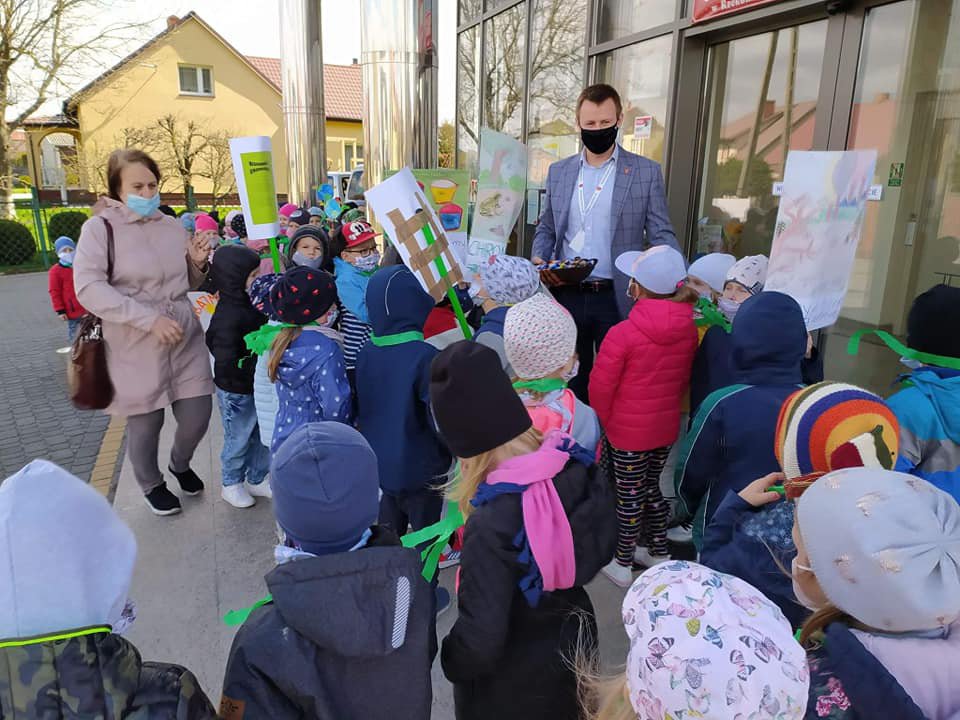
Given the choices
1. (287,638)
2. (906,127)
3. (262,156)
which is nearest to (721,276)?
(906,127)

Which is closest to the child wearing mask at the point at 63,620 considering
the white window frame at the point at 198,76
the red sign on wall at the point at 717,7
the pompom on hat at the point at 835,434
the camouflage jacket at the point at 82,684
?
the camouflage jacket at the point at 82,684

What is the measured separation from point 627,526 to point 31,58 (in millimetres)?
21398

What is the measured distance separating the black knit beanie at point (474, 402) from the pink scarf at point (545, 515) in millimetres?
86

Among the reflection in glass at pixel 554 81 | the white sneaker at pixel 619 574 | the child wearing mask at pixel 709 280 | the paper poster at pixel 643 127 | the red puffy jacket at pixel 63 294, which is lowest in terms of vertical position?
the white sneaker at pixel 619 574

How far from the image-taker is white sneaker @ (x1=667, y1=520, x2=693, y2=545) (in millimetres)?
3387

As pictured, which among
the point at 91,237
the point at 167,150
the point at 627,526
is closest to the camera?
the point at 627,526

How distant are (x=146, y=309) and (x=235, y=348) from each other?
0.47 meters

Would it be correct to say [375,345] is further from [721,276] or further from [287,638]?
[721,276]

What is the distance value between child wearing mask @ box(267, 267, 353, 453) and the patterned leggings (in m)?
1.26

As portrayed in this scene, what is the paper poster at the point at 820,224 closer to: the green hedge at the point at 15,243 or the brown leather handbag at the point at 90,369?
the brown leather handbag at the point at 90,369

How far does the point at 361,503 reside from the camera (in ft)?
4.74

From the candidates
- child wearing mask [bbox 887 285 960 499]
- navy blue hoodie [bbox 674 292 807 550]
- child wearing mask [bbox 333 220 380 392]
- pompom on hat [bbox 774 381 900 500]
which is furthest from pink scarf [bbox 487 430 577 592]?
child wearing mask [bbox 333 220 380 392]

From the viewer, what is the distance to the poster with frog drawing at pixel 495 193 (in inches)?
160

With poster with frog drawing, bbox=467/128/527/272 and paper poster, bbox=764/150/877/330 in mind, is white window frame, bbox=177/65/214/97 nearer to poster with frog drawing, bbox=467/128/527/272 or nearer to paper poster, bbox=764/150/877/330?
poster with frog drawing, bbox=467/128/527/272
